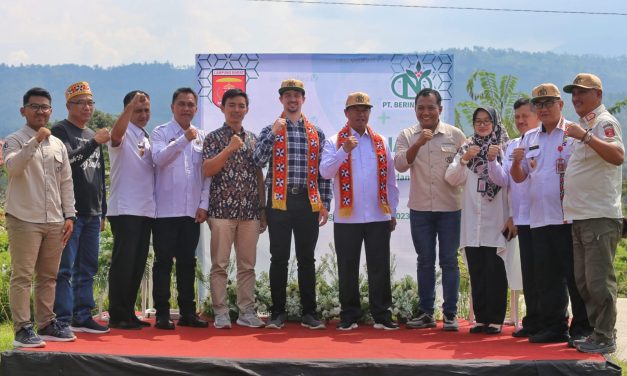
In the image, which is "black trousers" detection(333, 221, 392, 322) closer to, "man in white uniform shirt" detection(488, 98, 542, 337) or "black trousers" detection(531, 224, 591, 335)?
"man in white uniform shirt" detection(488, 98, 542, 337)

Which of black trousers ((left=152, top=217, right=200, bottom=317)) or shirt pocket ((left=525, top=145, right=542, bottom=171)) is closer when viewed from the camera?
shirt pocket ((left=525, top=145, right=542, bottom=171))

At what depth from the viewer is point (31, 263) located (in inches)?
210

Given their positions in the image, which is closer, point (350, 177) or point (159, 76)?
point (350, 177)

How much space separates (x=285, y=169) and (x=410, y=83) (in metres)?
1.75

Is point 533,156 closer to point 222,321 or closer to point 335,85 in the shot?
point 335,85

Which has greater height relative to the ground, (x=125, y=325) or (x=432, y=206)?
(x=432, y=206)

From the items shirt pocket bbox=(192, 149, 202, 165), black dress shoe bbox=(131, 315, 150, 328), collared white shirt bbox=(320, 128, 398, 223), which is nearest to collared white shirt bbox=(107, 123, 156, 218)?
shirt pocket bbox=(192, 149, 202, 165)

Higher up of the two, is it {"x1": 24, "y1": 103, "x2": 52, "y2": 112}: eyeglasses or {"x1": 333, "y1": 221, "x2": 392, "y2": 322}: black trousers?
{"x1": 24, "y1": 103, "x2": 52, "y2": 112}: eyeglasses

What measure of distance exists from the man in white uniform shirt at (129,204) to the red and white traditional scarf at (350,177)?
4.66 feet

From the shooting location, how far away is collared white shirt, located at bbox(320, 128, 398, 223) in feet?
A: 20.5

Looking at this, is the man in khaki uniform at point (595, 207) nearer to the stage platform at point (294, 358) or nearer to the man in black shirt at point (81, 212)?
the stage platform at point (294, 358)

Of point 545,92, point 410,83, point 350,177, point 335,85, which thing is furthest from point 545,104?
point 335,85

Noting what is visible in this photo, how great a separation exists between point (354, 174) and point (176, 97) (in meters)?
1.47

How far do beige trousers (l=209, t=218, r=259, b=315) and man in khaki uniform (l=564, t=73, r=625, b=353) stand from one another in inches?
93.5
